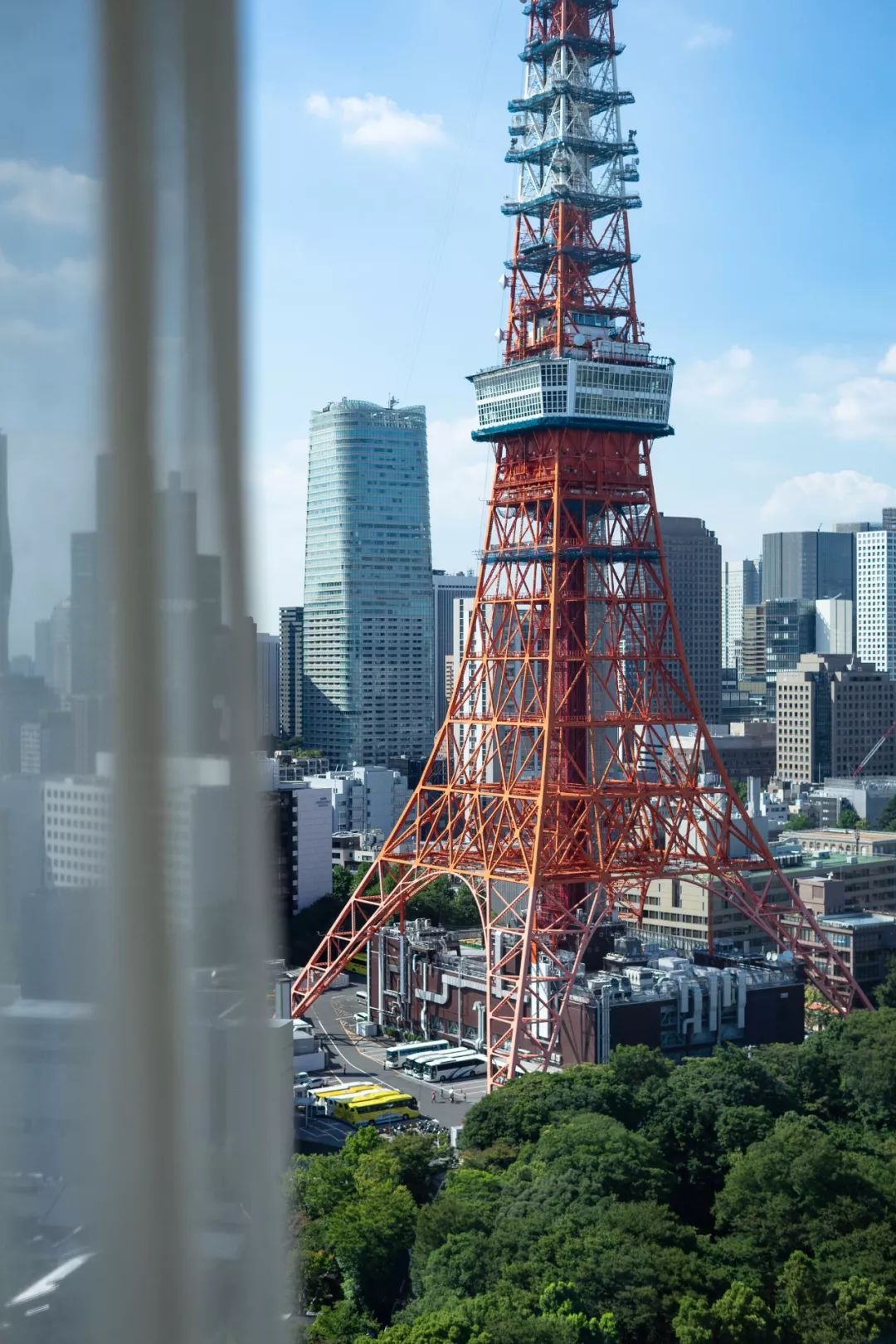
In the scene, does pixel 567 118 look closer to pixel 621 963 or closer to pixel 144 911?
pixel 621 963

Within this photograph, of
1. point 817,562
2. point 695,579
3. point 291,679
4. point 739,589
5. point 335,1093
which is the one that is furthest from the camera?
point 739,589

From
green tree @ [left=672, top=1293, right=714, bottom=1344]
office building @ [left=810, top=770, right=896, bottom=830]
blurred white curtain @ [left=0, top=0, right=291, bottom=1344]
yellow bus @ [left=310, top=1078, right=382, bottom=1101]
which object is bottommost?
yellow bus @ [left=310, top=1078, right=382, bottom=1101]

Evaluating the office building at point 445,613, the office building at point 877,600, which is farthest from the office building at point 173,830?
the office building at point 877,600

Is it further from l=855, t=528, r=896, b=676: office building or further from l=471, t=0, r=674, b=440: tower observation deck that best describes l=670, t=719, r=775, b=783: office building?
l=471, t=0, r=674, b=440: tower observation deck

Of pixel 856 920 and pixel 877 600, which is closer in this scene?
pixel 856 920

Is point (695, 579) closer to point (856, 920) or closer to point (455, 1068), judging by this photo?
point (856, 920)

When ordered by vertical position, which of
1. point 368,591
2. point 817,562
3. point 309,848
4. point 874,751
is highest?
point 817,562

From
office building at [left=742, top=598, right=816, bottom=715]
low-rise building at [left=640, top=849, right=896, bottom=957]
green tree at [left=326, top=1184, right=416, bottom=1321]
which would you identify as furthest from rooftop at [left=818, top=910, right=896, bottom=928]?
office building at [left=742, top=598, right=816, bottom=715]

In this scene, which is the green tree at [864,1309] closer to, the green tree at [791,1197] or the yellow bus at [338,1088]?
the green tree at [791,1197]

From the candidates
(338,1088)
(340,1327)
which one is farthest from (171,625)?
(338,1088)
